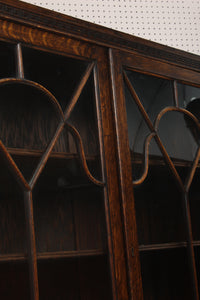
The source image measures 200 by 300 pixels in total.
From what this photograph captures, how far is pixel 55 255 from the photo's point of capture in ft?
3.26

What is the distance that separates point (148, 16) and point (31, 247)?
133 centimetres

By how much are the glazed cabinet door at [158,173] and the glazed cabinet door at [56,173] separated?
0.16 ft

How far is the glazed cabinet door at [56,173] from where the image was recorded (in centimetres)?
94

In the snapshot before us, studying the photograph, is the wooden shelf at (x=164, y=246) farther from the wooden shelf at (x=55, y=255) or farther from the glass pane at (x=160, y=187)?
the wooden shelf at (x=55, y=255)

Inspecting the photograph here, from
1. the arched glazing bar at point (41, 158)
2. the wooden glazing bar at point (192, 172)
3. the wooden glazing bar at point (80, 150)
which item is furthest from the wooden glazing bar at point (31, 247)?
the wooden glazing bar at point (192, 172)

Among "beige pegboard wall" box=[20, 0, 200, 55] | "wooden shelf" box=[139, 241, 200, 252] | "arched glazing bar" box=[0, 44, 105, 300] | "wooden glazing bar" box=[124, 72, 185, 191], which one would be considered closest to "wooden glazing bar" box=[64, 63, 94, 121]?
"arched glazing bar" box=[0, 44, 105, 300]

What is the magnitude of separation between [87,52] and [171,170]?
1.42ft

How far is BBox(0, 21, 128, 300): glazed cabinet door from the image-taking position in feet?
3.07

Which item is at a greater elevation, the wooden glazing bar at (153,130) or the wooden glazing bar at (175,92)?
the wooden glazing bar at (175,92)

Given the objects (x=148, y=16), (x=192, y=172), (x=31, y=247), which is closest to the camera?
(x=31, y=247)

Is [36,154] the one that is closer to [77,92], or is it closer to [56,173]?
[56,173]

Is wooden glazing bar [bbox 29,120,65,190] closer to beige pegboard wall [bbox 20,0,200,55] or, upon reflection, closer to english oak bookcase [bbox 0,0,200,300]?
english oak bookcase [bbox 0,0,200,300]

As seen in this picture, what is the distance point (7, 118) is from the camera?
97 cm

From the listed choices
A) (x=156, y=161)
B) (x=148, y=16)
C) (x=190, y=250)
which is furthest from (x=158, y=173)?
(x=148, y=16)
